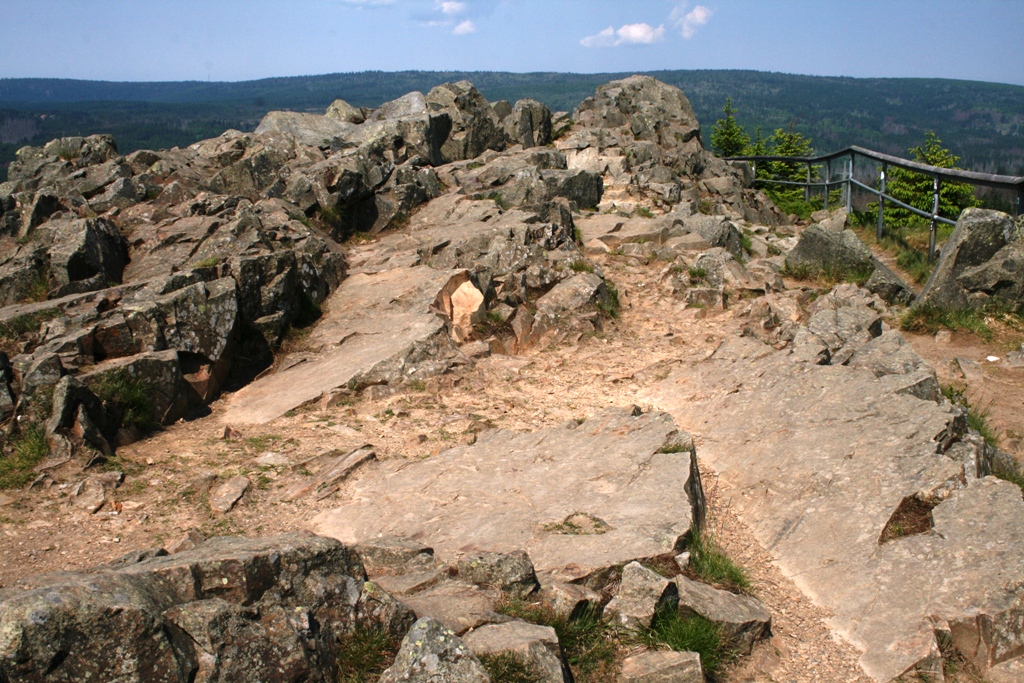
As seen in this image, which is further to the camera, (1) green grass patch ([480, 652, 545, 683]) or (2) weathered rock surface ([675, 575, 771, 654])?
(2) weathered rock surface ([675, 575, 771, 654])

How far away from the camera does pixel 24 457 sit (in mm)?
6812

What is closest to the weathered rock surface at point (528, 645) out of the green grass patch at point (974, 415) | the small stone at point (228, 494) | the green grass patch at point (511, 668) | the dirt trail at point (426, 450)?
the green grass patch at point (511, 668)

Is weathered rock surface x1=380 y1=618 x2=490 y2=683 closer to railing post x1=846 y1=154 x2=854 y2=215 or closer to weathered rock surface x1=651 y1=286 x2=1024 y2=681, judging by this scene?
weathered rock surface x1=651 y1=286 x2=1024 y2=681

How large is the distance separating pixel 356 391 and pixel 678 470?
403 centimetres

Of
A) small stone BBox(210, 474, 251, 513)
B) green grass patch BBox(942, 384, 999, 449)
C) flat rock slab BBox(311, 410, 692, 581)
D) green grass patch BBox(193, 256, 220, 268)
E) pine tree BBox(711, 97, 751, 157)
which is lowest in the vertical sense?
small stone BBox(210, 474, 251, 513)

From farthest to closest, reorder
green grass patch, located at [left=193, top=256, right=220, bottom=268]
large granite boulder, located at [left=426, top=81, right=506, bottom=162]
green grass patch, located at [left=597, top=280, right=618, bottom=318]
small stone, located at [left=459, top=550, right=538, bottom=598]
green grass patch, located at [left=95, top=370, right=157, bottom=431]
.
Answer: large granite boulder, located at [left=426, top=81, right=506, bottom=162] < green grass patch, located at [left=597, top=280, right=618, bottom=318] < green grass patch, located at [left=193, top=256, right=220, bottom=268] < green grass patch, located at [left=95, top=370, right=157, bottom=431] < small stone, located at [left=459, top=550, right=538, bottom=598]

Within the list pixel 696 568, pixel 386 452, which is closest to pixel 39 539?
pixel 386 452

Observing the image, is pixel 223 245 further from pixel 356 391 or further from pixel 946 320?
pixel 946 320

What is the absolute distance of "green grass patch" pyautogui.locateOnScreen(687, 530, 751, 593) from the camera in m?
5.14

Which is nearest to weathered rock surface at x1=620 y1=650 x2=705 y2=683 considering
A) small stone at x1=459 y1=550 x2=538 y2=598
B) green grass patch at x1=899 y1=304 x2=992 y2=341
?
small stone at x1=459 y1=550 x2=538 y2=598

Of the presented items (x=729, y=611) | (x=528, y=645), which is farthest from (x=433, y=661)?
(x=729, y=611)

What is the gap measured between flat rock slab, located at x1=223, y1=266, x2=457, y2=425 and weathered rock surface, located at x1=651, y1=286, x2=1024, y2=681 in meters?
3.23

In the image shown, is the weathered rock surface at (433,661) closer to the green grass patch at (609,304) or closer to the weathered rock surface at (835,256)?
the green grass patch at (609,304)

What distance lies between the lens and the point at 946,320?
378 inches
